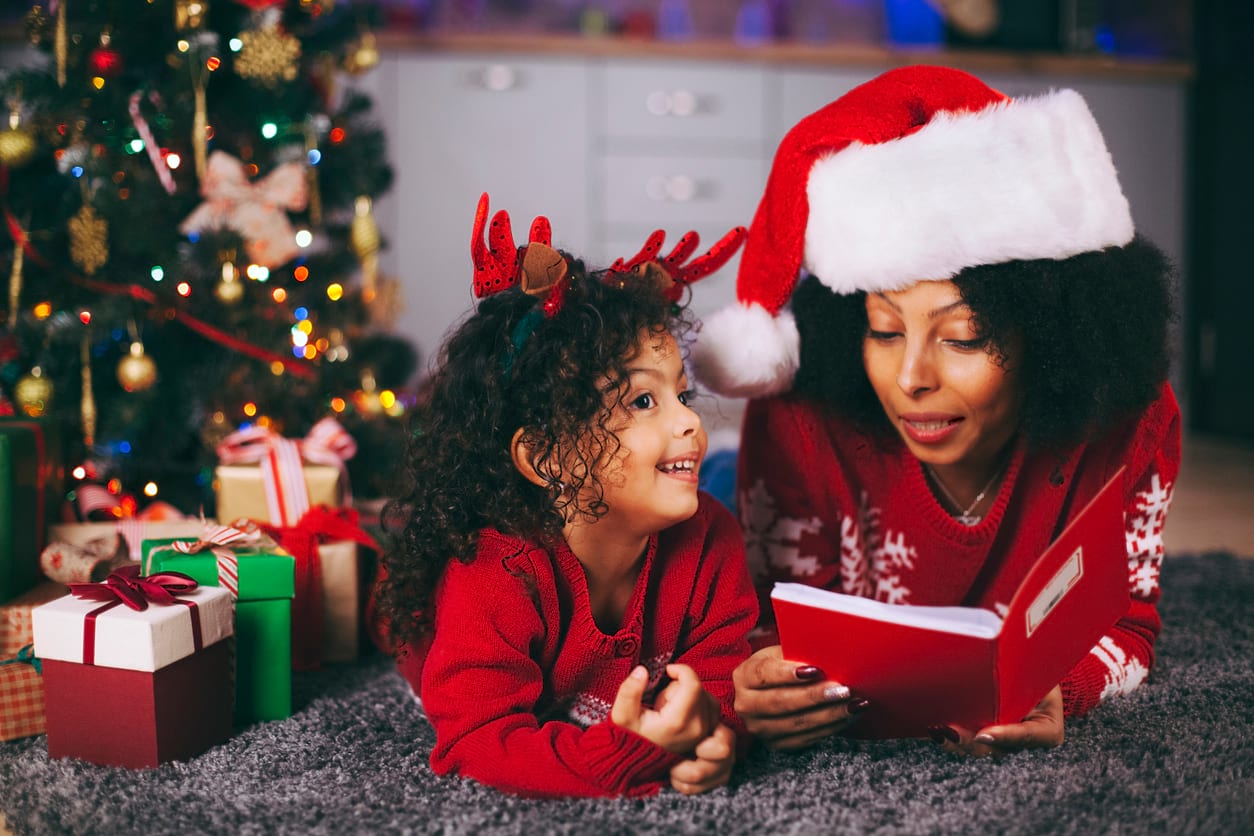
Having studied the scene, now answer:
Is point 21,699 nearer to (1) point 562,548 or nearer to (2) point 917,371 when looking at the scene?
(1) point 562,548

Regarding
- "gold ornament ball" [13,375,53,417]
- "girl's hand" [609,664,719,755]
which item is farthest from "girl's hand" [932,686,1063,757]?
"gold ornament ball" [13,375,53,417]

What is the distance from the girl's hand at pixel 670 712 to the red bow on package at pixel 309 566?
20.5 inches

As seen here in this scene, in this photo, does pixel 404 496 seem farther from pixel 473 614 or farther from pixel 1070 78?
pixel 1070 78

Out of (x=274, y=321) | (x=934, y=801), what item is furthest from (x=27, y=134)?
(x=934, y=801)

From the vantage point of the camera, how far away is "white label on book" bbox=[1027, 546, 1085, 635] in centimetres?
85

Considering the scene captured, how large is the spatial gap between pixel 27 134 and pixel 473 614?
3.37ft

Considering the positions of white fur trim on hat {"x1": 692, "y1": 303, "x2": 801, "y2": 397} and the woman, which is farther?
white fur trim on hat {"x1": 692, "y1": 303, "x2": 801, "y2": 397}

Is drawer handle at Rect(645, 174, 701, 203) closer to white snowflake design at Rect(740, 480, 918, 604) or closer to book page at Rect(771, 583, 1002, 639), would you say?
white snowflake design at Rect(740, 480, 918, 604)

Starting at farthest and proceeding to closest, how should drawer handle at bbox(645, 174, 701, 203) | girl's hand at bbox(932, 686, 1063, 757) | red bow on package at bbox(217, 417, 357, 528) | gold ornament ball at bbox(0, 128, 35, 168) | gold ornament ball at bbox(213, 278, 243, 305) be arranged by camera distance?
drawer handle at bbox(645, 174, 701, 203) < gold ornament ball at bbox(213, 278, 243, 305) < gold ornament ball at bbox(0, 128, 35, 168) < red bow on package at bbox(217, 417, 357, 528) < girl's hand at bbox(932, 686, 1063, 757)

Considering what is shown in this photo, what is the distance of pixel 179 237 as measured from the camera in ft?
5.20

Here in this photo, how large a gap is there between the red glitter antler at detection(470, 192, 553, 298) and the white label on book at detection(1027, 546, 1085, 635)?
51cm

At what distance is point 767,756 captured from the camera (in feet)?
3.31

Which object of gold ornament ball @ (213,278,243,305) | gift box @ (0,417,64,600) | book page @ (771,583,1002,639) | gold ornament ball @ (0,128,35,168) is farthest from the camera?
gold ornament ball @ (213,278,243,305)

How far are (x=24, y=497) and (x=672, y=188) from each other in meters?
2.12
